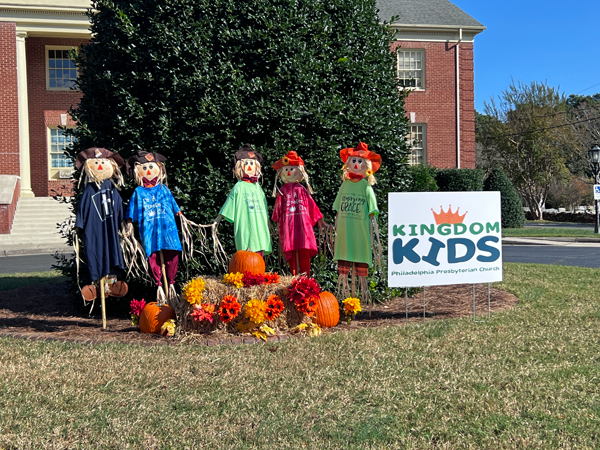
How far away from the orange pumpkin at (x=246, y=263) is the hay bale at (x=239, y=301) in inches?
8.3

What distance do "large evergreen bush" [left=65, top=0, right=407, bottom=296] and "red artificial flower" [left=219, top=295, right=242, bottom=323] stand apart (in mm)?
1300

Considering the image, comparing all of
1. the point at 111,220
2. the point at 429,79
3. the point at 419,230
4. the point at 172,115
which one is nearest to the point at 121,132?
the point at 172,115

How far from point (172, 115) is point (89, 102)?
3.73 feet

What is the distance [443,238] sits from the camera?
6.17m

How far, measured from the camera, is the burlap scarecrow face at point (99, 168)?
5988mm

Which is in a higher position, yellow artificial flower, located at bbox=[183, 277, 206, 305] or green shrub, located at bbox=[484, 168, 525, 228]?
green shrub, located at bbox=[484, 168, 525, 228]

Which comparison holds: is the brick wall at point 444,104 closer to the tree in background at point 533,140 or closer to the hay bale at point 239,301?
the tree in background at point 533,140

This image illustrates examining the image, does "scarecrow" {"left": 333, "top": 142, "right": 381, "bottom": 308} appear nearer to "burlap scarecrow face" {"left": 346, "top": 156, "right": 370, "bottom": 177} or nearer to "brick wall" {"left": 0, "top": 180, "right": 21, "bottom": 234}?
"burlap scarecrow face" {"left": 346, "top": 156, "right": 370, "bottom": 177}

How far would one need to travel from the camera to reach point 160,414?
3549 millimetres

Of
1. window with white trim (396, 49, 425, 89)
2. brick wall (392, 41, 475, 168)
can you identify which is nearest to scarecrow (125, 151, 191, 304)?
brick wall (392, 41, 475, 168)

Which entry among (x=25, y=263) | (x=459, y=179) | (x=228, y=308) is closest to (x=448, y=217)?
(x=228, y=308)

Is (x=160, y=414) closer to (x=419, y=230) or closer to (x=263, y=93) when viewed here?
(x=419, y=230)

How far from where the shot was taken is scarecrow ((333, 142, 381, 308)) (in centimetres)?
618

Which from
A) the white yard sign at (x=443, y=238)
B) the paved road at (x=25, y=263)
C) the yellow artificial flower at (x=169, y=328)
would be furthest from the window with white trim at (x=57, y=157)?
the white yard sign at (x=443, y=238)
